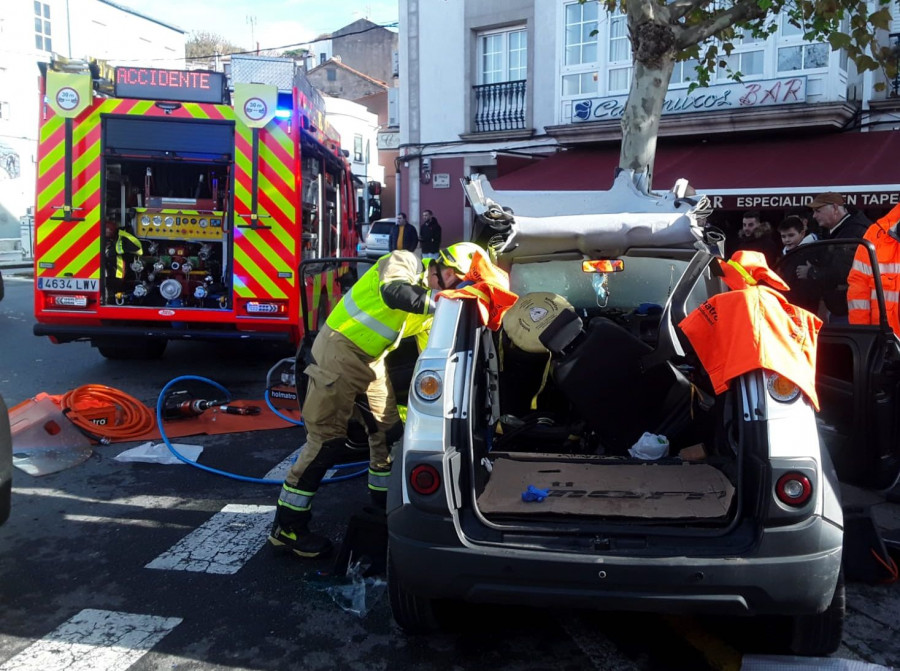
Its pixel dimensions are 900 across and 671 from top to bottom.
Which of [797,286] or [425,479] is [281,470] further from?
[797,286]

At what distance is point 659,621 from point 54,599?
258 centimetres

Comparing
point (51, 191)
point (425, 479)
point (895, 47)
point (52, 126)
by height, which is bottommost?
point (425, 479)

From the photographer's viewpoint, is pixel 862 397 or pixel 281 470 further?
pixel 281 470

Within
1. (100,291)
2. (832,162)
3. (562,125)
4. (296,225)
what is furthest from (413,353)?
(562,125)

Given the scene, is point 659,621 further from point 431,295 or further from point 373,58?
point 373,58

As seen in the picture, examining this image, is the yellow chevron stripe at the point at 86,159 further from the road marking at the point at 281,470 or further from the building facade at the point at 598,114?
the building facade at the point at 598,114

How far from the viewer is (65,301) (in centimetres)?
811

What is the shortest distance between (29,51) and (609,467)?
1372 inches

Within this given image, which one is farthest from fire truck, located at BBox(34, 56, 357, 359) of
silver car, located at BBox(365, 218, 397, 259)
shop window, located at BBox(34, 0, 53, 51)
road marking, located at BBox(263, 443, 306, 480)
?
shop window, located at BBox(34, 0, 53, 51)

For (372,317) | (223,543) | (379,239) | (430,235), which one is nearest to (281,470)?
(223,543)

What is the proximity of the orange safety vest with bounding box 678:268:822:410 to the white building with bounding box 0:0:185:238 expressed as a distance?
29.1m

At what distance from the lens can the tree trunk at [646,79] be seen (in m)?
8.90

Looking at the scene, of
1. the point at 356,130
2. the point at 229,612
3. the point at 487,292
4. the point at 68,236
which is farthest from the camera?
the point at 356,130

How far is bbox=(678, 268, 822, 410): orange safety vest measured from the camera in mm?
2857
